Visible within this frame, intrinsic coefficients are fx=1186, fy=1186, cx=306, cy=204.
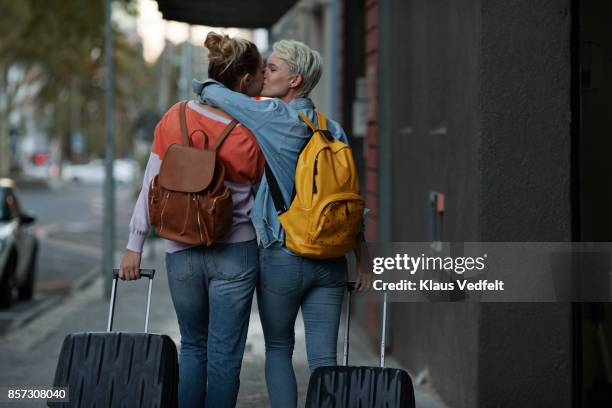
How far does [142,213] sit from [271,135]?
23.9 inches

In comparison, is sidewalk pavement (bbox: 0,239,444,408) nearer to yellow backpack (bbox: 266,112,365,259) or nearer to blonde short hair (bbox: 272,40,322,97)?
yellow backpack (bbox: 266,112,365,259)

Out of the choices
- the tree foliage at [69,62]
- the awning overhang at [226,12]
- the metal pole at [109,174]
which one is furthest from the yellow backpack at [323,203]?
the tree foliage at [69,62]

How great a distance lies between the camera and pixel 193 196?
4.31 metres

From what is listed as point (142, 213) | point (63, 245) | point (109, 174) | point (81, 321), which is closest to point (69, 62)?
point (63, 245)

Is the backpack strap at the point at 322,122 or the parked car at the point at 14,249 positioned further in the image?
the parked car at the point at 14,249

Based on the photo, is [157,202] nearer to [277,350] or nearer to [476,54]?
[277,350]

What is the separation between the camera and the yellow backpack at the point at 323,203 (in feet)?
13.8

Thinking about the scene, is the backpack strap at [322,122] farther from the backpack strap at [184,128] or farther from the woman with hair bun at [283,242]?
the backpack strap at [184,128]

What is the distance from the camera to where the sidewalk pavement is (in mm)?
A: 7185

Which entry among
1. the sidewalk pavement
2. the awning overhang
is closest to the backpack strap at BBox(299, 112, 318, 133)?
the sidewalk pavement

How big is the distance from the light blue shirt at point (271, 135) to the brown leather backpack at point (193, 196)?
0.28ft

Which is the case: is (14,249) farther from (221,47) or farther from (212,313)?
(221,47)

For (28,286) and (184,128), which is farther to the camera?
(28,286)

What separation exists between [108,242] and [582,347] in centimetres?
978
